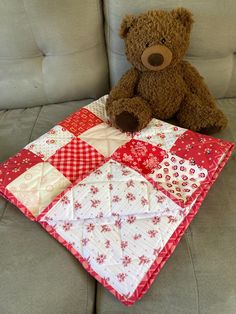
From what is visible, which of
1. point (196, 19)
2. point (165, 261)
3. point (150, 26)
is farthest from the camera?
point (196, 19)

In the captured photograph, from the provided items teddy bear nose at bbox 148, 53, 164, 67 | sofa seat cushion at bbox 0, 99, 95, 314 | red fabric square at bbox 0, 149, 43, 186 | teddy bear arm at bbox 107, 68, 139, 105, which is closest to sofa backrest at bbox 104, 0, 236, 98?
teddy bear arm at bbox 107, 68, 139, 105

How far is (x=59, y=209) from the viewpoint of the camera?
72cm

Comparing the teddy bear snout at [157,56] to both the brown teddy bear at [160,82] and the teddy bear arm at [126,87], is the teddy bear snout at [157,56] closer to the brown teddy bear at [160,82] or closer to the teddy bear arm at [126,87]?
the brown teddy bear at [160,82]

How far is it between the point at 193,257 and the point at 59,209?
0.34m

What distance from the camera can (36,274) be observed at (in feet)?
2.17

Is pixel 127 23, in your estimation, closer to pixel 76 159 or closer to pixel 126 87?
pixel 126 87

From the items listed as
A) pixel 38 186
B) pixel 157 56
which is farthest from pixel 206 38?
pixel 38 186

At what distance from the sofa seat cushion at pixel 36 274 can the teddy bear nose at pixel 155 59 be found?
1.77 ft

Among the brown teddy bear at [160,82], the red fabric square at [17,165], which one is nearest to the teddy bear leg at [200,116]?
the brown teddy bear at [160,82]

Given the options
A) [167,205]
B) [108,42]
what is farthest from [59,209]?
[108,42]

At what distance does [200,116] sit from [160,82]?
0.17m

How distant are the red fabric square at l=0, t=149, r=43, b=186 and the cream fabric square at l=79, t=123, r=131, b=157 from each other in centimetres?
16

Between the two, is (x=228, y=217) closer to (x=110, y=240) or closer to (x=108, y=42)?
(x=110, y=240)

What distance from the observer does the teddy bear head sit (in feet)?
2.64
